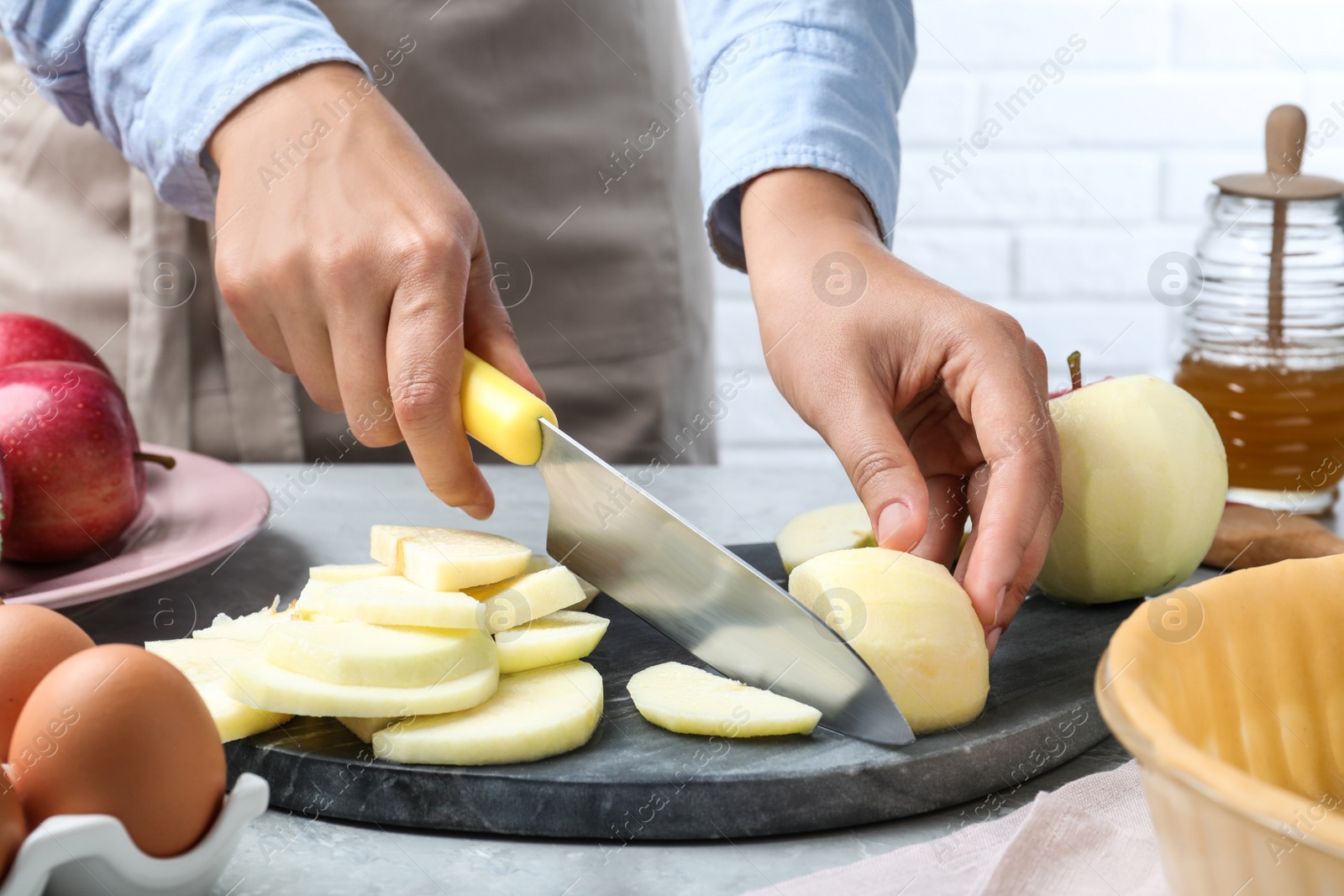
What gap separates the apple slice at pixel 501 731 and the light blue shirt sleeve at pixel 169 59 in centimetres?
56

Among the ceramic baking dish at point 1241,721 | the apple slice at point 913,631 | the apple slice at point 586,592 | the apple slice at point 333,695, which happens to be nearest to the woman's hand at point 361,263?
the apple slice at point 586,592

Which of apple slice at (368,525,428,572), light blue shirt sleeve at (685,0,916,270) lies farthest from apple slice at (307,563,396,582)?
light blue shirt sleeve at (685,0,916,270)

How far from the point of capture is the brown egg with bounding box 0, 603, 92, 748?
1.86 feet

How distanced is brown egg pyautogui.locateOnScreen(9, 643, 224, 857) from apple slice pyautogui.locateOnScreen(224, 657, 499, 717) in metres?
0.16

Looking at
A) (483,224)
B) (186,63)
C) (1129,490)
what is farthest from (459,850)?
(483,224)

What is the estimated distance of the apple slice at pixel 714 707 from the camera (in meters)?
0.74

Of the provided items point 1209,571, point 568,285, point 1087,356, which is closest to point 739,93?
point 568,285

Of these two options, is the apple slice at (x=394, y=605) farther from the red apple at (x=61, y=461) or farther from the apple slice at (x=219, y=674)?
the red apple at (x=61, y=461)

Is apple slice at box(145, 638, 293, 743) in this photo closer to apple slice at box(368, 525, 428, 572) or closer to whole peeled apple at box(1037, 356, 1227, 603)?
apple slice at box(368, 525, 428, 572)

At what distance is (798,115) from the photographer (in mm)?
1037

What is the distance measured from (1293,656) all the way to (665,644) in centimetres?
47

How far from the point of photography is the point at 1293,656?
0.57 m

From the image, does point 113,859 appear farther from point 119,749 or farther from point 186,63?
point 186,63

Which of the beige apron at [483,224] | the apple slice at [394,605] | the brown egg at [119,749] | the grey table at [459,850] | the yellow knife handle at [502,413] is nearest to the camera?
the brown egg at [119,749]
